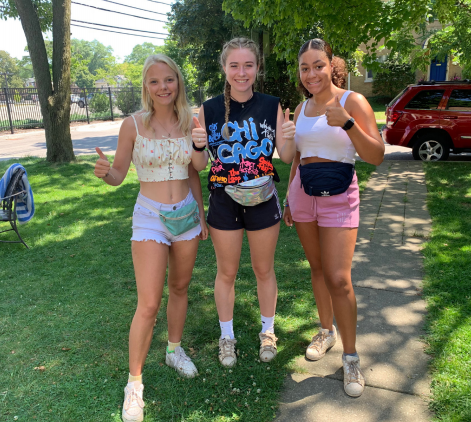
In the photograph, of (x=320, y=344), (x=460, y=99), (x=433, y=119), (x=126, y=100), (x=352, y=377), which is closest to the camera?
(x=352, y=377)

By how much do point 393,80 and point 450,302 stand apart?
81.5ft

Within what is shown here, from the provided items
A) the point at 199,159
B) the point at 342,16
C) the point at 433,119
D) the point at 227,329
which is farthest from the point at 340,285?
the point at 433,119

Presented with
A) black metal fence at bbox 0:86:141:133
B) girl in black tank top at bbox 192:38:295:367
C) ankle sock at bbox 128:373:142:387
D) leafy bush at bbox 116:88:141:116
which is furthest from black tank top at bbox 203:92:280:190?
leafy bush at bbox 116:88:141:116

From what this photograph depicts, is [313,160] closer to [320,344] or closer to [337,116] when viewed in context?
[337,116]

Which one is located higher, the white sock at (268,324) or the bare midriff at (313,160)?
the bare midriff at (313,160)

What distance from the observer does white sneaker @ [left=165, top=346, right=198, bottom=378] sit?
2.73 meters

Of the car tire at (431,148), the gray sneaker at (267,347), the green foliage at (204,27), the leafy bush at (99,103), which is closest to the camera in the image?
the gray sneaker at (267,347)

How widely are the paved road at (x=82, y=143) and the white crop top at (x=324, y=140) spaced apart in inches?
343

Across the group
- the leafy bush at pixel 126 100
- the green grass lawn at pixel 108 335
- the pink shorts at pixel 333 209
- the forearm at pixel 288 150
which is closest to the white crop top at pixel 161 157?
the forearm at pixel 288 150

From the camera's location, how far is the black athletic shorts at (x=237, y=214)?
102 inches

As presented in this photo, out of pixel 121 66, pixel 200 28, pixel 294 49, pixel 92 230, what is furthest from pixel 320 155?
pixel 121 66

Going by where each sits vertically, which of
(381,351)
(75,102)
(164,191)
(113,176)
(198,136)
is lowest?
(381,351)

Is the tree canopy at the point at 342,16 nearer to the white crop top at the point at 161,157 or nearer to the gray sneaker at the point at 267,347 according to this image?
the white crop top at the point at 161,157

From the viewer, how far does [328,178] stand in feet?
7.99
